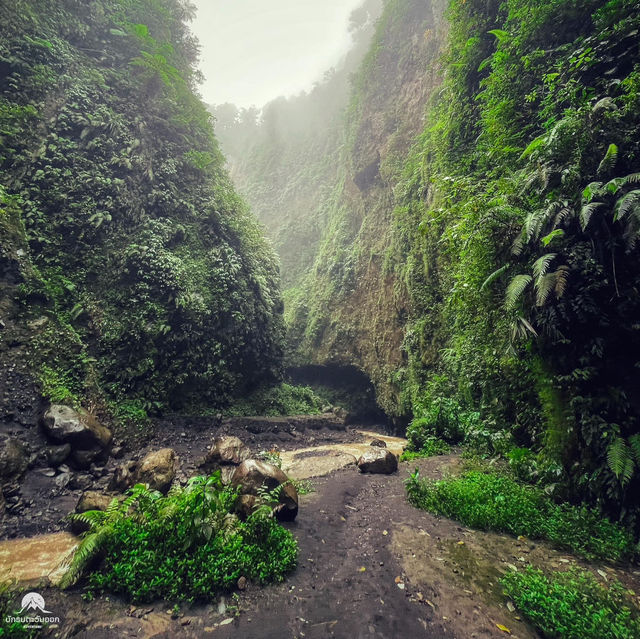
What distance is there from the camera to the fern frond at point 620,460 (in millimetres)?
3814

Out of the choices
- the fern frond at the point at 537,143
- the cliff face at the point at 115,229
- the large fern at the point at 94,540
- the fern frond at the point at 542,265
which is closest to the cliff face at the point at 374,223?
the cliff face at the point at 115,229

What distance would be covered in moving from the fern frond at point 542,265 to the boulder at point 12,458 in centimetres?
1040

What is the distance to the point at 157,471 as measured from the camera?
258 inches

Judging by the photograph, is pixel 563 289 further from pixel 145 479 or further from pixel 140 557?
pixel 145 479

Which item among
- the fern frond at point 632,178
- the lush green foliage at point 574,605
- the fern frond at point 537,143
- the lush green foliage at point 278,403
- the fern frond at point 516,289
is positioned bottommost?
the lush green foliage at point 278,403

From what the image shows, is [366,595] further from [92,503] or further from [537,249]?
[537,249]

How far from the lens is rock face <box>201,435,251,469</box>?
792cm

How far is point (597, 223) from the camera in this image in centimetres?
477

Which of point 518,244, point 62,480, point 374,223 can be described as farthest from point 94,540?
point 374,223

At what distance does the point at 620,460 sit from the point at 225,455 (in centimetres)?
768

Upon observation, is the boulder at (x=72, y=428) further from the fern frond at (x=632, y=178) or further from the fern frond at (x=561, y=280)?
the fern frond at (x=632, y=178)

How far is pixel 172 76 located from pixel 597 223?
775 inches

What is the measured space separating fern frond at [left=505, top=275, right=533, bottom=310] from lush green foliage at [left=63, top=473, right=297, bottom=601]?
16.3ft

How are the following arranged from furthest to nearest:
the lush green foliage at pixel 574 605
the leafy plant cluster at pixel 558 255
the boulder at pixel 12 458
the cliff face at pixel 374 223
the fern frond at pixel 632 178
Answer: the cliff face at pixel 374 223 → the boulder at pixel 12 458 → the leafy plant cluster at pixel 558 255 → the fern frond at pixel 632 178 → the lush green foliage at pixel 574 605
